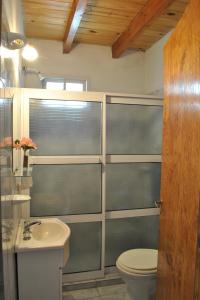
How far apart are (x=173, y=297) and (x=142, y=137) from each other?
1.58m

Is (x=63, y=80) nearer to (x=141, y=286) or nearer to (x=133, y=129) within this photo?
(x=133, y=129)

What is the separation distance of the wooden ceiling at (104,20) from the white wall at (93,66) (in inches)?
3.9

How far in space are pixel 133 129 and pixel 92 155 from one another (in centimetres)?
54

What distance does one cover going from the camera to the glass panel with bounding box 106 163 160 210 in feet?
8.57

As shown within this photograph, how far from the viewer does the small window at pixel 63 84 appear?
3033 millimetres

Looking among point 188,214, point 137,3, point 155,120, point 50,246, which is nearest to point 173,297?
point 188,214

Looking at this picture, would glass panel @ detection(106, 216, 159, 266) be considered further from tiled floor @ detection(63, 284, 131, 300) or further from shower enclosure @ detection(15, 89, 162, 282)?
tiled floor @ detection(63, 284, 131, 300)

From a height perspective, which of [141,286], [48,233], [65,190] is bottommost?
[141,286]

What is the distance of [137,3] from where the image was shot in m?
2.20

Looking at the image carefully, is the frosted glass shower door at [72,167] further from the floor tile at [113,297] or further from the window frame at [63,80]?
the window frame at [63,80]

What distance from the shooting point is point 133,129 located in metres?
2.65

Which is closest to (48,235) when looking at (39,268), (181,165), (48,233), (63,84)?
(48,233)

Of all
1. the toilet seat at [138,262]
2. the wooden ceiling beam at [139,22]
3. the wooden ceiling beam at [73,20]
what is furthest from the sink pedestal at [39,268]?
the wooden ceiling beam at [139,22]

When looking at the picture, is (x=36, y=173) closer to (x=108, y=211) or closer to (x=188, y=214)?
(x=108, y=211)
